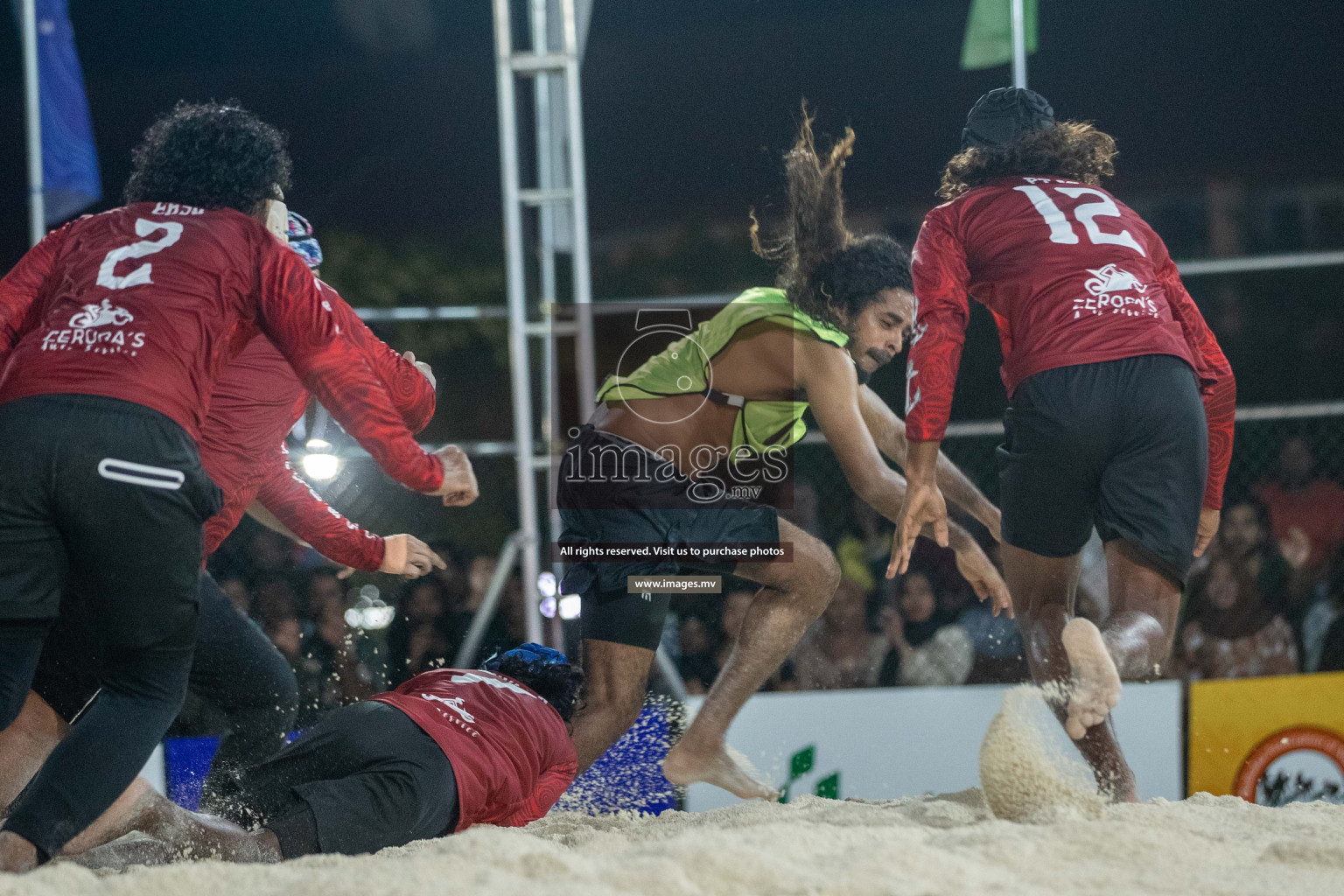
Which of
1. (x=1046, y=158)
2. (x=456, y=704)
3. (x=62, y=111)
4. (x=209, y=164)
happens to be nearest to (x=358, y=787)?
(x=456, y=704)

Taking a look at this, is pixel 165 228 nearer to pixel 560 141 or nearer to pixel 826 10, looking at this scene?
pixel 560 141

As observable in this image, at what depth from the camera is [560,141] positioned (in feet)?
11.7

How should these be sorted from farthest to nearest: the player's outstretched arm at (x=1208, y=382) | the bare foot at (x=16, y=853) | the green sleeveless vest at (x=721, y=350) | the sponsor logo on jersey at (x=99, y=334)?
1. the green sleeveless vest at (x=721, y=350)
2. the player's outstretched arm at (x=1208, y=382)
3. the sponsor logo on jersey at (x=99, y=334)
4. the bare foot at (x=16, y=853)

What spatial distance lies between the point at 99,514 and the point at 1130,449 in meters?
2.17

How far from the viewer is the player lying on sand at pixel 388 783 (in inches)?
84.7

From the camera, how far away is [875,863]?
5.54 feet

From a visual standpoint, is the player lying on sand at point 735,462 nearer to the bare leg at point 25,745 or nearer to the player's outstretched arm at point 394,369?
the player's outstretched arm at point 394,369

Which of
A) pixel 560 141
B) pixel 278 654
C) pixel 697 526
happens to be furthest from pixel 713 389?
pixel 278 654

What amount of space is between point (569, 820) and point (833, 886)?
1.39 meters

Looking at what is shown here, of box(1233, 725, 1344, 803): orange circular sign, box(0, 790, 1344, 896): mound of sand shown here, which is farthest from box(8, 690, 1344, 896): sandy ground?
box(1233, 725, 1344, 803): orange circular sign

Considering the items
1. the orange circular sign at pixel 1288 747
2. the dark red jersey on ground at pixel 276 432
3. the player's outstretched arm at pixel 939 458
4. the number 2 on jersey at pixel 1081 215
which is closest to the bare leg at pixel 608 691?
the dark red jersey on ground at pixel 276 432

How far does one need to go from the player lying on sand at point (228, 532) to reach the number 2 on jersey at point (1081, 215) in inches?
65.2

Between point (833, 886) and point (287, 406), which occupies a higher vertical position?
point (287, 406)

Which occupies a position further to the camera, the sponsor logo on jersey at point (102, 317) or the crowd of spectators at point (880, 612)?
the crowd of spectators at point (880, 612)
